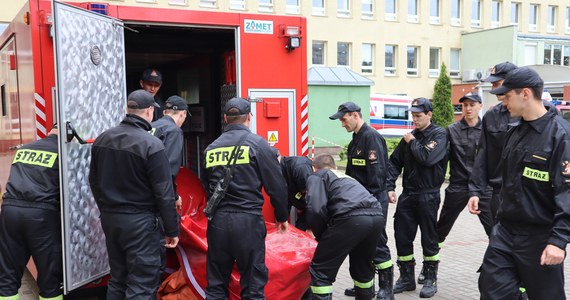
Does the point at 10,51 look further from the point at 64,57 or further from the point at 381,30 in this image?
the point at 381,30

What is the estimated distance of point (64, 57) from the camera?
419 centimetres

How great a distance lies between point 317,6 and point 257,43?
84.4 ft

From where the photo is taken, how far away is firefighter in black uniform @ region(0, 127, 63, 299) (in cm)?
429

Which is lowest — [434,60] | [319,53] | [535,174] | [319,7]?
[535,174]

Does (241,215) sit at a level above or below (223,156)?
below

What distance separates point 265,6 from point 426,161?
24.6 metres

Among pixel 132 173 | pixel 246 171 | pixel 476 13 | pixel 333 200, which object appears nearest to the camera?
pixel 132 173

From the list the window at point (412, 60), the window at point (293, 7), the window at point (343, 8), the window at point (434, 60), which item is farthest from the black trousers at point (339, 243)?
the window at point (434, 60)

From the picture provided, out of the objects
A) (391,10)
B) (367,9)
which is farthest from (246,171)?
(391,10)

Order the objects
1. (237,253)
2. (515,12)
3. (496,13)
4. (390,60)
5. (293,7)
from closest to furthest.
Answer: (237,253)
(293,7)
(390,60)
(496,13)
(515,12)

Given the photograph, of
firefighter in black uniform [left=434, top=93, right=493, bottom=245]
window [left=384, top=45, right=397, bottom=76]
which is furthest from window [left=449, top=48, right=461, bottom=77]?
firefighter in black uniform [left=434, top=93, right=493, bottom=245]

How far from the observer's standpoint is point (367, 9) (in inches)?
1255

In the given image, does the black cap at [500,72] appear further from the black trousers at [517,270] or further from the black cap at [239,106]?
the black cap at [239,106]

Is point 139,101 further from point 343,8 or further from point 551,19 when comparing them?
point 551,19
